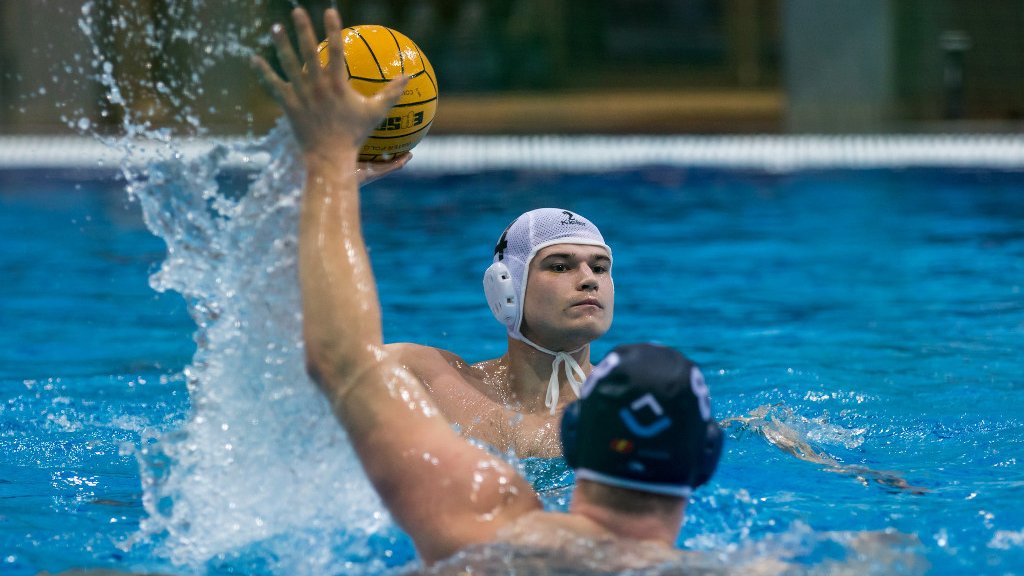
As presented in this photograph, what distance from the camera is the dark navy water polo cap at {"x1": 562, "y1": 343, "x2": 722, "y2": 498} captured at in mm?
2061

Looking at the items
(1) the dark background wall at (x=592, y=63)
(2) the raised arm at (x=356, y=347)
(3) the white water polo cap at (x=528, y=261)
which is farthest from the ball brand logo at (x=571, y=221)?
(1) the dark background wall at (x=592, y=63)

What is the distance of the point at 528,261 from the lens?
3.71m

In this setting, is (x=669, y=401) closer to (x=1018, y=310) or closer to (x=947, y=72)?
(x=1018, y=310)

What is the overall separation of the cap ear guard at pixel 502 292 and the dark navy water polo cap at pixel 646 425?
5.19ft

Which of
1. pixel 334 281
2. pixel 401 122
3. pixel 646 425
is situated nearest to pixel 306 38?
pixel 334 281

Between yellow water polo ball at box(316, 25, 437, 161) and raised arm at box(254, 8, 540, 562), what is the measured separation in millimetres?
1356

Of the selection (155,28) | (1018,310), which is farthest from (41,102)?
(1018,310)

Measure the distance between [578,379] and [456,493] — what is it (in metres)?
1.64

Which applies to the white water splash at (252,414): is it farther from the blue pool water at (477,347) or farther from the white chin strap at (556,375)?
the white chin strap at (556,375)

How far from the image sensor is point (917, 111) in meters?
12.0

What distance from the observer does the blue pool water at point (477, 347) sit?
2.65 metres

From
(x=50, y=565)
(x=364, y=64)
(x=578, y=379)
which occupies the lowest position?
(x=50, y=565)

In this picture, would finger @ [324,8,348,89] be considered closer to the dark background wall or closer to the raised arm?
the raised arm

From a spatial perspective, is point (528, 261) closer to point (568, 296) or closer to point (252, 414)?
point (568, 296)
